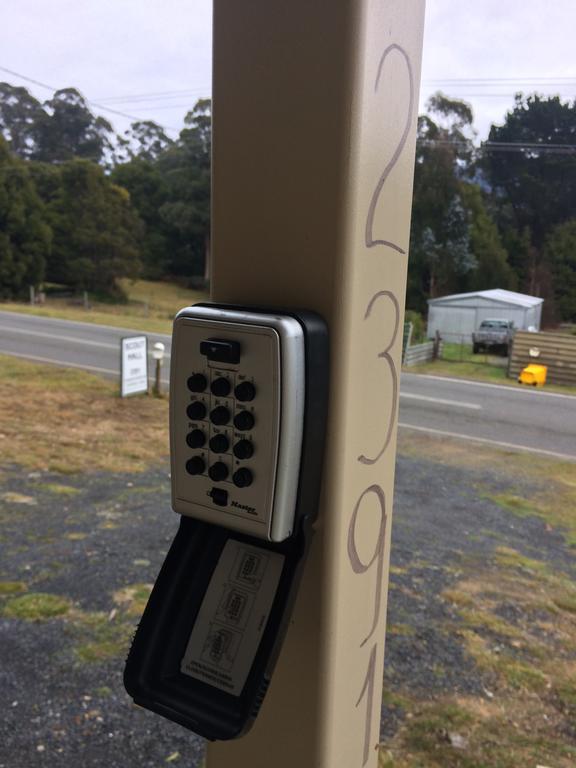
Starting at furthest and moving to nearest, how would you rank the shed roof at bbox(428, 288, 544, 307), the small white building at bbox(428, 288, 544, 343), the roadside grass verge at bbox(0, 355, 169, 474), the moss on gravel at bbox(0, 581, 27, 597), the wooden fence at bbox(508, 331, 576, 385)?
the wooden fence at bbox(508, 331, 576, 385) < the small white building at bbox(428, 288, 544, 343) < the roadside grass verge at bbox(0, 355, 169, 474) < the shed roof at bbox(428, 288, 544, 307) < the moss on gravel at bbox(0, 581, 27, 597)

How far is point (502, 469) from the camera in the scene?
3912mm

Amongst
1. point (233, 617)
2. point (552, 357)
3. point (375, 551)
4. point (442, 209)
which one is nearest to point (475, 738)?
point (375, 551)

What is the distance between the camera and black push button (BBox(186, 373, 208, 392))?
65 centimetres

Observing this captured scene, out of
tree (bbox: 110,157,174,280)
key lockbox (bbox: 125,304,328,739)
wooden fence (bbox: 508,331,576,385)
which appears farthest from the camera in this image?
tree (bbox: 110,157,174,280)

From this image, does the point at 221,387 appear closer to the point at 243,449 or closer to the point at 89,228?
the point at 243,449

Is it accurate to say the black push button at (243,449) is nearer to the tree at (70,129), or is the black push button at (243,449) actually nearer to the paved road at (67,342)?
the paved road at (67,342)

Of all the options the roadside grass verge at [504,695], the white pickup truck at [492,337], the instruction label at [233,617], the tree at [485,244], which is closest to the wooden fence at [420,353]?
the white pickup truck at [492,337]

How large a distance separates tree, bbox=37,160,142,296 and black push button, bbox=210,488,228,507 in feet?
41.0

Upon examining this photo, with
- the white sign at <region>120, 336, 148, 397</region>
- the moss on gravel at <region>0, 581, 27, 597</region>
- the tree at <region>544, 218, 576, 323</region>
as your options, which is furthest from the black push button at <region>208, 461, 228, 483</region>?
the white sign at <region>120, 336, 148, 397</region>

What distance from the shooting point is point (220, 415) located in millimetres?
639

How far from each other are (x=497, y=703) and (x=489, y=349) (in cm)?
570

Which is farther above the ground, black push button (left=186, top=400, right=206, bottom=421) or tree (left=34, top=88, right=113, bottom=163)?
tree (left=34, top=88, right=113, bottom=163)

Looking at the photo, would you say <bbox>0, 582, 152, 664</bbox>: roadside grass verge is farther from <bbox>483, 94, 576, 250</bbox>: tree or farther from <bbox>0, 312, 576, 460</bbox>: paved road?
<bbox>0, 312, 576, 460</bbox>: paved road

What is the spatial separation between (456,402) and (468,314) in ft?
2.92
